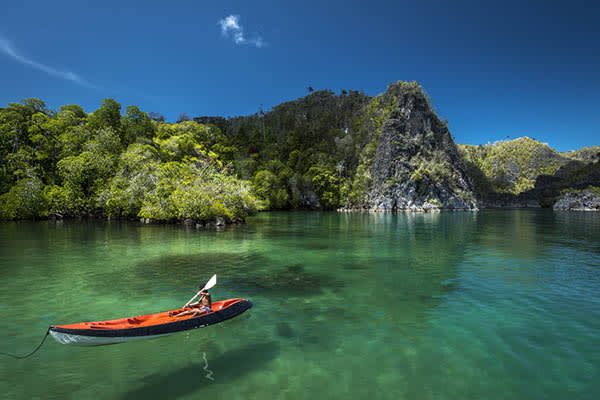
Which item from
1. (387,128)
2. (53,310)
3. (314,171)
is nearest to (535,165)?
(387,128)

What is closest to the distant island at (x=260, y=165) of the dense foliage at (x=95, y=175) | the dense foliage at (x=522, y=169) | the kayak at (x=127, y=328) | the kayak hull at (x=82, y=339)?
the dense foliage at (x=95, y=175)

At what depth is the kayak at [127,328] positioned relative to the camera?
276 inches

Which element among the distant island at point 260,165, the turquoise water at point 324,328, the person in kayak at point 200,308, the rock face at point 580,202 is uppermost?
the distant island at point 260,165

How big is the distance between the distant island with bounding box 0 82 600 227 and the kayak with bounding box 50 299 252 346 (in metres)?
34.7

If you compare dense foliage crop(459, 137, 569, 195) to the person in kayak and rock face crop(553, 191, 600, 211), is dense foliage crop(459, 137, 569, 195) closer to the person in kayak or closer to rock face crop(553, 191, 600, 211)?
rock face crop(553, 191, 600, 211)

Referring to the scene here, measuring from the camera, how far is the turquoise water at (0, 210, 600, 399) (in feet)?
22.9

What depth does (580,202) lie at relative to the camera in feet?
323

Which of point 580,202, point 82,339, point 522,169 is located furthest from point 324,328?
point 522,169

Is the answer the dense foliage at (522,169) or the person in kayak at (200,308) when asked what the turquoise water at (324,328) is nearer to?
the person in kayak at (200,308)

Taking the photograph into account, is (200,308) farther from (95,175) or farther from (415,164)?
(415,164)

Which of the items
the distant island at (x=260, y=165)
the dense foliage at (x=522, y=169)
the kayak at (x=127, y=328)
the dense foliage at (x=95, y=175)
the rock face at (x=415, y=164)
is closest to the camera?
the kayak at (x=127, y=328)

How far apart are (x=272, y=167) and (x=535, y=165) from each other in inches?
7090

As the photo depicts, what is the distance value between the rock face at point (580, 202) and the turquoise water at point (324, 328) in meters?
103

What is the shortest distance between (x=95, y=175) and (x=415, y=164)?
9142 cm
